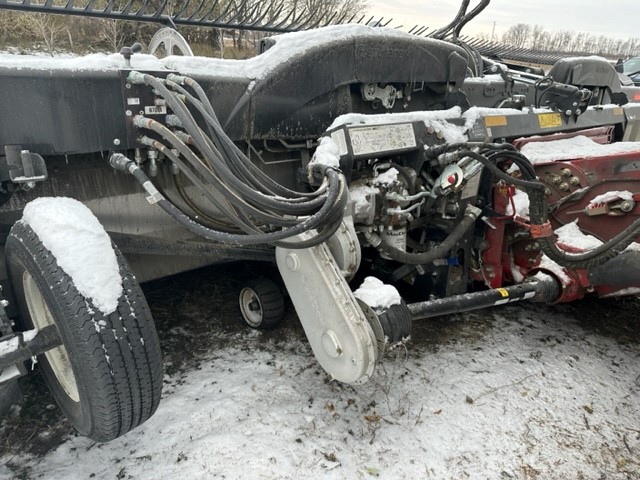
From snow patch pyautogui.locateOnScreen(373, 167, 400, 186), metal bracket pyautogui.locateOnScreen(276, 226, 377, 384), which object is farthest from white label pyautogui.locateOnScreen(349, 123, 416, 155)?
metal bracket pyautogui.locateOnScreen(276, 226, 377, 384)

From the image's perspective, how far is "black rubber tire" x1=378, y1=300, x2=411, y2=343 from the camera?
2.00 metres

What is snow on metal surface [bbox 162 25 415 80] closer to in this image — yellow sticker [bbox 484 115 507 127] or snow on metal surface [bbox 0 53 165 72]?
snow on metal surface [bbox 0 53 165 72]

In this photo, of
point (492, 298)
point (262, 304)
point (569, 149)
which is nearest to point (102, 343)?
point (262, 304)

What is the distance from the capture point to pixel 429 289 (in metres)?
2.88

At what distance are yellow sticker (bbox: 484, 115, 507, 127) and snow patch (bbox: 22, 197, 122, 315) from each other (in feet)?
6.78

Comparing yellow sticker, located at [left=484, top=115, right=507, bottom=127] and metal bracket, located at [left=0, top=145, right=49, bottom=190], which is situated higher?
metal bracket, located at [left=0, top=145, right=49, bottom=190]

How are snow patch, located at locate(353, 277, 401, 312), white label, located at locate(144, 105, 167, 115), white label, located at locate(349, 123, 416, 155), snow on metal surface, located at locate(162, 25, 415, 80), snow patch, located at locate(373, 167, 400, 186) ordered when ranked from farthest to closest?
snow patch, located at locate(373, 167, 400, 186) < white label, located at locate(349, 123, 416, 155) < snow on metal surface, located at locate(162, 25, 415, 80) < snow patch, located at locate(353, 277, 401, 312) < white label, located at locate(144, 105, 167, 115)

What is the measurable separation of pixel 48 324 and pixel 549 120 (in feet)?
9.83

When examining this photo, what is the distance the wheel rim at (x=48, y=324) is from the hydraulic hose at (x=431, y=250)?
1413 mm

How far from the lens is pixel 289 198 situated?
1932 millimetres

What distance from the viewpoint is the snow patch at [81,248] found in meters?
1.63

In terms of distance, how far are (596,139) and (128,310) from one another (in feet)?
10.8

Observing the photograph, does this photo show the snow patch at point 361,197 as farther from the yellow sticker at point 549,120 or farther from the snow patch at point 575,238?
the yellow sticker at point 549,120

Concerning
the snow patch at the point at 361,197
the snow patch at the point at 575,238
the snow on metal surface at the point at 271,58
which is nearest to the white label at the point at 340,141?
the snow patch at the point at 361,197
